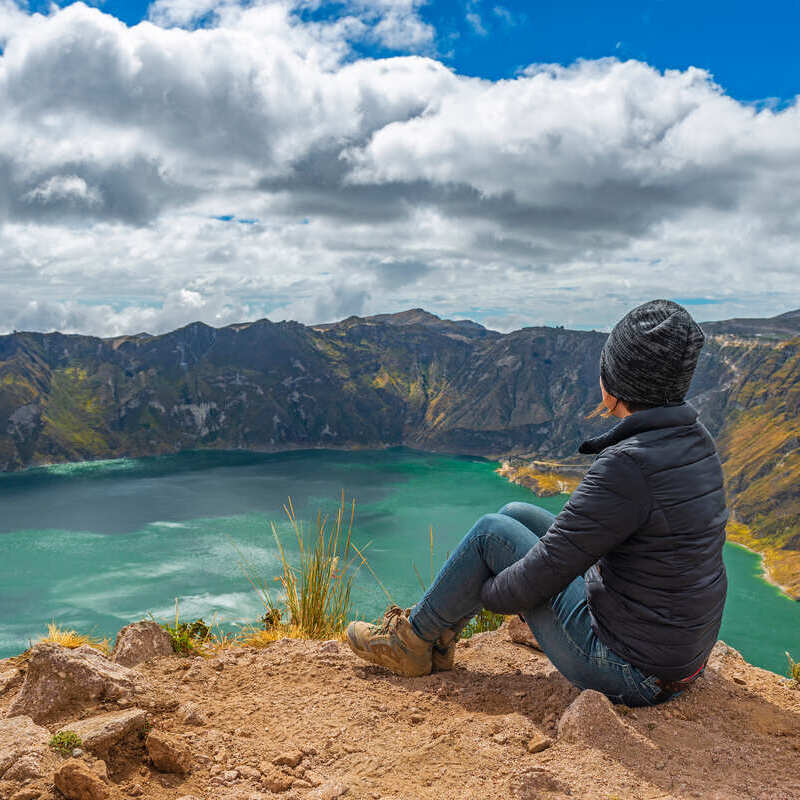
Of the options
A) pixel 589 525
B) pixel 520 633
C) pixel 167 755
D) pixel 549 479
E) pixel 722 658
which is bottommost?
pixel 549 479

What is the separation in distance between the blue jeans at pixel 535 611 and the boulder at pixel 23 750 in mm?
1969

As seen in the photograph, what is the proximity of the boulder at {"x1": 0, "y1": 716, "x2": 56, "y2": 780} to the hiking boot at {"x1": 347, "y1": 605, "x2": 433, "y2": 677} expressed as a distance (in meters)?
1.77

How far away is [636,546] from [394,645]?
68.0 inches

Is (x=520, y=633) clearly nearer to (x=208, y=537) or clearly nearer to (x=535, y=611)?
(x=535, y=611)

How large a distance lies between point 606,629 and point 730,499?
15101 centimetres

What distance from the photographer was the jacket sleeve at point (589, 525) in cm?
277

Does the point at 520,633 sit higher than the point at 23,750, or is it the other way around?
the point at 23,750

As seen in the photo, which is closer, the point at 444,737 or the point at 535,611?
the point at 444,737

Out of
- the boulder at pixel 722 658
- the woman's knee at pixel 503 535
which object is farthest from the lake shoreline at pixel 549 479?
the woman's knee at pixel 503 535

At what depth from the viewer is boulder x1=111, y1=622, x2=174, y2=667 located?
14.3 feet

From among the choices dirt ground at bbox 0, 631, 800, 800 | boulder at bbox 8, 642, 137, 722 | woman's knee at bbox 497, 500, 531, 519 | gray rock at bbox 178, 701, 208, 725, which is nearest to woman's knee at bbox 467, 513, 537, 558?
woman's knee at bbox 497, 500, 531, 519

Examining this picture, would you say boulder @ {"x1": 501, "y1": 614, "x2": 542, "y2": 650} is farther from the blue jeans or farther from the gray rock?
the gray rock

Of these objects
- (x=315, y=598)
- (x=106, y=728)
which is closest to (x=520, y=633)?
(x=315, y=598)

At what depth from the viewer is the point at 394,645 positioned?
3924mm
